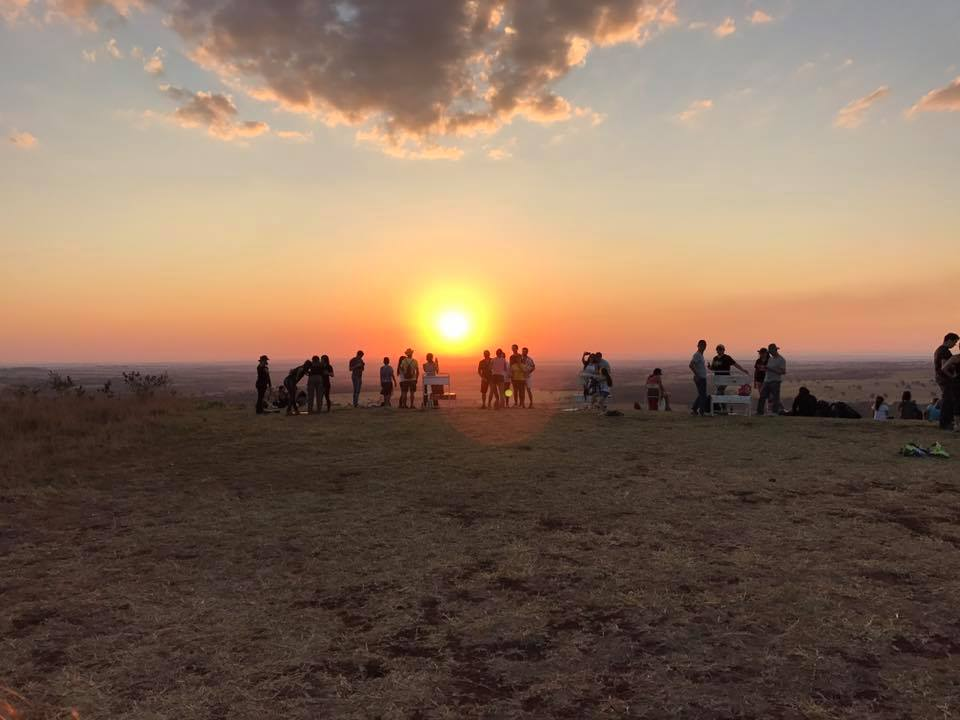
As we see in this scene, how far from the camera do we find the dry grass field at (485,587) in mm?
3762

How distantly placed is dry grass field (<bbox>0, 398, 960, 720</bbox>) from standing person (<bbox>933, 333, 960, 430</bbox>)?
3867mm

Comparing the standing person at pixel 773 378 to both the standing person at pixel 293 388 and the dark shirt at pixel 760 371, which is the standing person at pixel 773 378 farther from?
the standing person at pixel 293 388

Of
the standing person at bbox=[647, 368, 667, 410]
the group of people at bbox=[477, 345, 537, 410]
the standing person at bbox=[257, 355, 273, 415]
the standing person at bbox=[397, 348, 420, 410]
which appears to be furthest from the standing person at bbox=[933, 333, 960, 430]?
the standing person at bbox=[257, 355, 273, 415]

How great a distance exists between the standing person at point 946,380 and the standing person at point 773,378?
3.41 metres

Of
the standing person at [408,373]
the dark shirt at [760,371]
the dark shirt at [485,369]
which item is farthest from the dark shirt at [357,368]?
the dark shirt at [760,371]

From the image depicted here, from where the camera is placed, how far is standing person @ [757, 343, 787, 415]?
55.9 ft

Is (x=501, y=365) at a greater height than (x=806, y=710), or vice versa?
(x=501, y=365)

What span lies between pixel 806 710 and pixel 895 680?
77 centimetres

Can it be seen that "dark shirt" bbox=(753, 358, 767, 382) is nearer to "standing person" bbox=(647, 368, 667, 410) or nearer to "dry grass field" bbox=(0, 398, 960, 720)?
"standing person" bbox=(647, 368, 667, 410)

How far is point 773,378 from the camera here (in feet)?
57.8

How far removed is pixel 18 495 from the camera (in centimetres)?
938

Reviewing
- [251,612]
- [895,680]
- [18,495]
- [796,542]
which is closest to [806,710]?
[895,680]

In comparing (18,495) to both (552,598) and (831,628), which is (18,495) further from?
(831,628)

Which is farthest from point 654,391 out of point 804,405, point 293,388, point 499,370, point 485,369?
point 293,388
